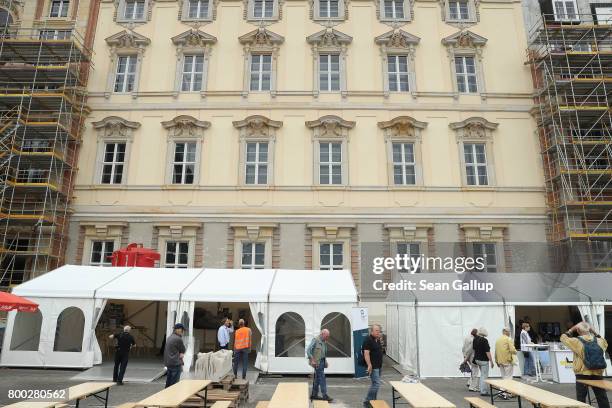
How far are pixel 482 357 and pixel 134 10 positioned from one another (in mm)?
20663

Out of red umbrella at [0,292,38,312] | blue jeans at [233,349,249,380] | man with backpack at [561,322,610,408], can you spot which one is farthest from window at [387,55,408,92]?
red umbrella at [0,292,38,312]

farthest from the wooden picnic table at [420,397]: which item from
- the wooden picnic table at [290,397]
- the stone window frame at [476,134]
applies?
the stone window frame at [476,134]

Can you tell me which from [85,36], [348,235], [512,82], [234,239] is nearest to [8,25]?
[85,36]

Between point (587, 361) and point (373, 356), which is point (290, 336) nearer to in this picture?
point (373, 356)

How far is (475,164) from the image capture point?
18.8m

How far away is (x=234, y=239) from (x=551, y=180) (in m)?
12.9

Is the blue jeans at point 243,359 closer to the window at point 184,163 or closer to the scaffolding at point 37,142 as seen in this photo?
the window at point 184,163

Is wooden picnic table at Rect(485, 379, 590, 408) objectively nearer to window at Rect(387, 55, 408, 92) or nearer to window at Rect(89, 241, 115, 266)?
window at Rect(387, 55, 408, 92)

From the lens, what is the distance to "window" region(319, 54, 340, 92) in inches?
778

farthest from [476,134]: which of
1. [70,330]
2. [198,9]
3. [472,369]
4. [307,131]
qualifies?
[70,330]

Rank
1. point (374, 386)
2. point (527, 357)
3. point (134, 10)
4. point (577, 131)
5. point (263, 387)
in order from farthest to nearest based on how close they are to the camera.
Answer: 1. point (134, 10)
2. point (577, 131)
3. point (527, 357)
4. point (263, 387)
5. point (374, 386)

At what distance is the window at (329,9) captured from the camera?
20.8m

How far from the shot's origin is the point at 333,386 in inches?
458

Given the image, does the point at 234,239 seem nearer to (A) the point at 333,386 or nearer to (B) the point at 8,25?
(A) the point at 333,386
